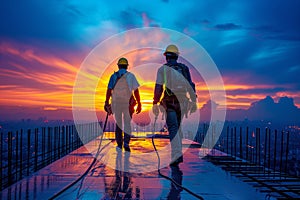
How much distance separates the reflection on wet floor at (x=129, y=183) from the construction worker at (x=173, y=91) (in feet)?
1.90

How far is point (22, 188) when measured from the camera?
16.5ft

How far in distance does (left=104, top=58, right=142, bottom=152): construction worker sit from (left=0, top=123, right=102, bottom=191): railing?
6.97 ft

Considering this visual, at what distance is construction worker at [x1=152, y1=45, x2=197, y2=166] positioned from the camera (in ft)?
24.4

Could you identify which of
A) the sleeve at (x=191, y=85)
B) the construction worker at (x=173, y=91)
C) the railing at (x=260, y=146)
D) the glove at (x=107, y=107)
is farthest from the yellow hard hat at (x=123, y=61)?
the railing at (x=260, y=146)

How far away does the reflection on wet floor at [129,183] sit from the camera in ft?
15.6

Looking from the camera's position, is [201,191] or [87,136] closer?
[201,191]

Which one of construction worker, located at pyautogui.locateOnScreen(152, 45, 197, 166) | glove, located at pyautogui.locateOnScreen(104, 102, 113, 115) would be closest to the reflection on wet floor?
construction worker, located at pyautogui.locateOnScreen(152, 45, 197, 166)

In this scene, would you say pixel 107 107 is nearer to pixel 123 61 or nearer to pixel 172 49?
pixel 123 61

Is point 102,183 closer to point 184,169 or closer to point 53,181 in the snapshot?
point 53,181

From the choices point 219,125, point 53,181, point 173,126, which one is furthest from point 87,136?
point 53,181

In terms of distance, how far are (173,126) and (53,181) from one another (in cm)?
280

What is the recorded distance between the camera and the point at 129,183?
5.57m

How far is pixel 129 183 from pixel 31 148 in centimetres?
1003

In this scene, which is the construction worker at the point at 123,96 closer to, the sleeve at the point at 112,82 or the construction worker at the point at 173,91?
the sleeve at the point at 112,82
